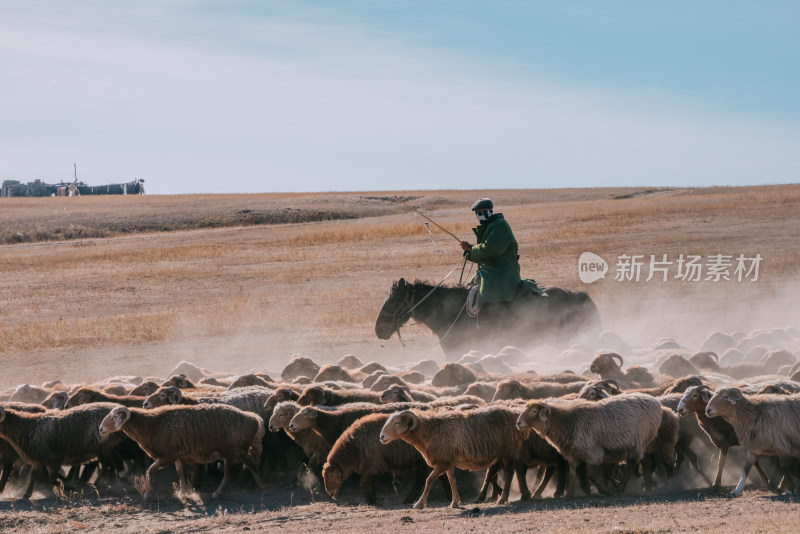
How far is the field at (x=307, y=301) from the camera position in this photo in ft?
29.5

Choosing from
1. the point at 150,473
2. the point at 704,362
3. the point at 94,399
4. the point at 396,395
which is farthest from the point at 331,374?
the point at 704,362

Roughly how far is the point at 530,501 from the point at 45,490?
538 centimetres

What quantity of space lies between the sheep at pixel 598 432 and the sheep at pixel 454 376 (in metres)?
3.38

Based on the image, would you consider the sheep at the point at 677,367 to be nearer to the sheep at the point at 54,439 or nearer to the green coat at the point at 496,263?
the green coat at the point at 496,263

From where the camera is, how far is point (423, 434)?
9.64 metres

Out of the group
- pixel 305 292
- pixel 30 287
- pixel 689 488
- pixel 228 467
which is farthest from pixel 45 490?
pixel 30 287

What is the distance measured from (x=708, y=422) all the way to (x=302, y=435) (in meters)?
4.31

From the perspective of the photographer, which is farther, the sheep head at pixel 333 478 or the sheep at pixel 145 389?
the sheep at pixel 145 389

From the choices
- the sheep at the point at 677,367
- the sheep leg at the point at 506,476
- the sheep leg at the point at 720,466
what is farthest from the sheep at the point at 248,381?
the sheep leg at the point at 720,466

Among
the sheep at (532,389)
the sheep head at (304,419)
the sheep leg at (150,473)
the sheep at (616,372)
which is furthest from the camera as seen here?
the sheep at (616,372)

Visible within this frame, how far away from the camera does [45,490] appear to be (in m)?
11.0

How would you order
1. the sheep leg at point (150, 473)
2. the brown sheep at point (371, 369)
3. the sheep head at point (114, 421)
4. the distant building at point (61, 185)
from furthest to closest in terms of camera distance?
1. the distant building at point (61, 185)
2. the brown sheep at point (371, 369)
3. the sheep head at point (114, 421)
4. the sheep leg at point (150, 473)

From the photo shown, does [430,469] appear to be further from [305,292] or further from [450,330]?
[305,292]

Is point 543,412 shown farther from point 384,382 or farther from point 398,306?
point 398,306
